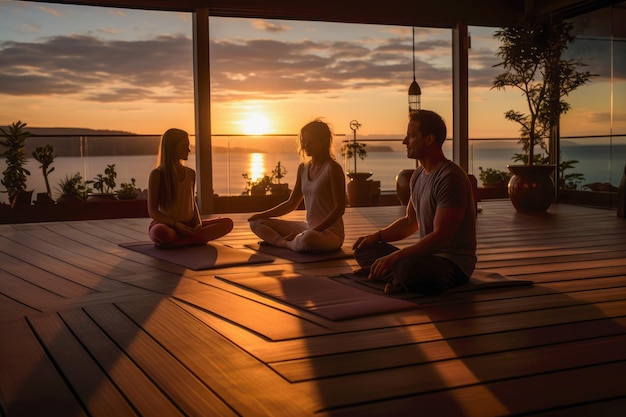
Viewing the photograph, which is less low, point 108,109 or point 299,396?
point 108,109

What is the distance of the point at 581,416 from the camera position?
1639 millimetres

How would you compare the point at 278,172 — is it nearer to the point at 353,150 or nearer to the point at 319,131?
the point at 353,150

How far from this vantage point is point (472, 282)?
10.4ft

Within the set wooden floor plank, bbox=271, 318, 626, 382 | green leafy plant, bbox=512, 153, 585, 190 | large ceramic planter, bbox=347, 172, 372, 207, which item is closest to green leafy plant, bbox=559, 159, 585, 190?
green leafy plant, bbox=512, 153, 585, 190

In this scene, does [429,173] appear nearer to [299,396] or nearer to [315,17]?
[299,396]

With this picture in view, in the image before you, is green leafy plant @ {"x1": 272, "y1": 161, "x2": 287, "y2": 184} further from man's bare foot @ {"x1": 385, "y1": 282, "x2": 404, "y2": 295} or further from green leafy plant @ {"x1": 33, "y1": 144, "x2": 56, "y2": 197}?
man's bare foot @ {"x1": 385, "y1": 282, "x2": 404, "y2": 295}

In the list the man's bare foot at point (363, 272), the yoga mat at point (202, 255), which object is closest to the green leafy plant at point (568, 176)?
the yoga mat at point (202, 255)

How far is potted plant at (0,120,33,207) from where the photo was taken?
7633mm

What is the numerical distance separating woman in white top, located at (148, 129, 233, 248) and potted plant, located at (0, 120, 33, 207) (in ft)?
12.2

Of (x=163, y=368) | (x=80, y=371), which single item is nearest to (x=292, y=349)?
(x=163, y=368)

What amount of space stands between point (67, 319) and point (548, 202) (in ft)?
18.3

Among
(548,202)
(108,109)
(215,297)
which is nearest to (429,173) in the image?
(215,297)

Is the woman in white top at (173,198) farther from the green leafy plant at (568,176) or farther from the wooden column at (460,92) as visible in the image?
the green leafy plant at (568,176)

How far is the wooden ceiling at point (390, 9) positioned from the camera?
24.9 feet
